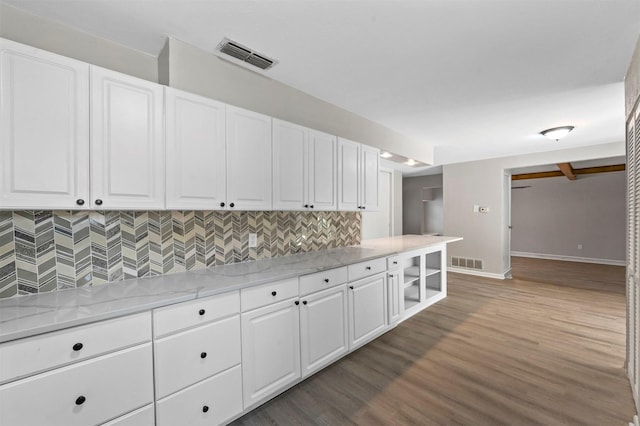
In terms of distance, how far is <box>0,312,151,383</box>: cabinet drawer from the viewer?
1053 mm

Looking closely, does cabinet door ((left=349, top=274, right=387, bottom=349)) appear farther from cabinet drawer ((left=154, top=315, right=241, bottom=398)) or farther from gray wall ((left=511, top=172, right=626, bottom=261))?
gray wall ((left=511, top=172, right=626, bottom=261))

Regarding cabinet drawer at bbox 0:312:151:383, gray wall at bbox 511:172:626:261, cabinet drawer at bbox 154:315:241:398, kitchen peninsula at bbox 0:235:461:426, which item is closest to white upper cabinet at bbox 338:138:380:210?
kitchen peninsula at bbox 0:235:461:426

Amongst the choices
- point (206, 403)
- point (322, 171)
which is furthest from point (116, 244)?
point (322, 171)

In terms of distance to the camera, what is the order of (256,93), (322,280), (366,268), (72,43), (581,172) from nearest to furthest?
1. (72,43)
2. (322,280)
3. (256,93)
4. (366,268)
5. (581,172)

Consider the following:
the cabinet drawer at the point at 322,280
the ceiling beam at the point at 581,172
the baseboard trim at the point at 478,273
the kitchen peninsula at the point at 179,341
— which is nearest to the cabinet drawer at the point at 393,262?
the kitchen peninsula at the point at 179,341

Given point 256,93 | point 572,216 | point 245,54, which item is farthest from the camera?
point 572,216

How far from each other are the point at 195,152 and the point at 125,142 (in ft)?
1.28

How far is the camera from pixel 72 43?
171 cm

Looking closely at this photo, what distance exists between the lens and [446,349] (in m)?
2.70

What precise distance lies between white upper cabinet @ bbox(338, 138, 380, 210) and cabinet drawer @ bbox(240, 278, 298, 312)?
1.19m

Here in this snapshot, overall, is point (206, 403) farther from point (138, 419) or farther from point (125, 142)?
point (125, 142)

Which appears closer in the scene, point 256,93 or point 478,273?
point 256,93

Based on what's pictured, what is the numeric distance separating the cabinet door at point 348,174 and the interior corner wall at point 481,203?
399cm

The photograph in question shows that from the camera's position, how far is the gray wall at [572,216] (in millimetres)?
6844
